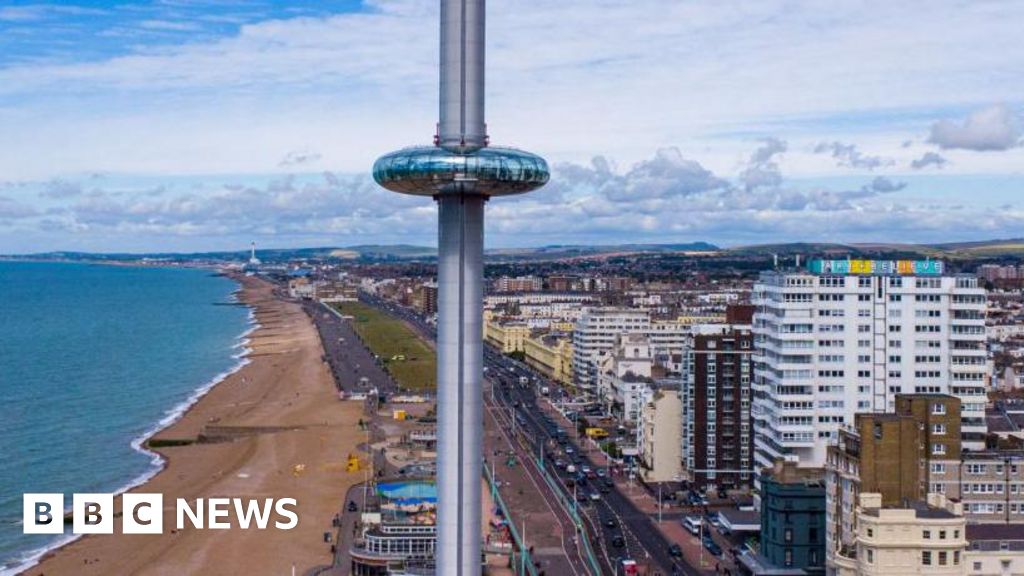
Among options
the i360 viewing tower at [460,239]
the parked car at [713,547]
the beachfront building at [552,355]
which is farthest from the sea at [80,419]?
the beachfront building at [552,355]

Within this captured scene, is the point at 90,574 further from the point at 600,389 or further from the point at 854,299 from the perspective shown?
the point at 600,389

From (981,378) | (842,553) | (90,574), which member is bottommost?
(90,574)

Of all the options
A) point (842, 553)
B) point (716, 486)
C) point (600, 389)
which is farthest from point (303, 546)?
point (600, 389)

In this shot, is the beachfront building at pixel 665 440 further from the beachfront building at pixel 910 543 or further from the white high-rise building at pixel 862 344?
the beachfront building at pixel 910 543

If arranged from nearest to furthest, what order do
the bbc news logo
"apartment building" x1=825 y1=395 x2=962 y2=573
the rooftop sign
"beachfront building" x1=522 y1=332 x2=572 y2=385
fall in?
"apartment building" x1=825 y1=395 x2=962 y2=573 < the rooftop sign < the bbc news logo < "beachfront building" x1=522 y1=332 x2=572 y2=385

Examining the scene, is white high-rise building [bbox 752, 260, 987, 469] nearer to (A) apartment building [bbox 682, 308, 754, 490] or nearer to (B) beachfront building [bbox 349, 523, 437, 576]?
(A) apartment building [bbox 682, 308, 754, 490]

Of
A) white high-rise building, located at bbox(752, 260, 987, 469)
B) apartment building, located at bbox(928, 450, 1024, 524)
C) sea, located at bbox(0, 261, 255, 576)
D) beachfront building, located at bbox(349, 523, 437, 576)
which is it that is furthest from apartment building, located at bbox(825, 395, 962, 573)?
sea, located at bbox(0, 261, 255, 576)
